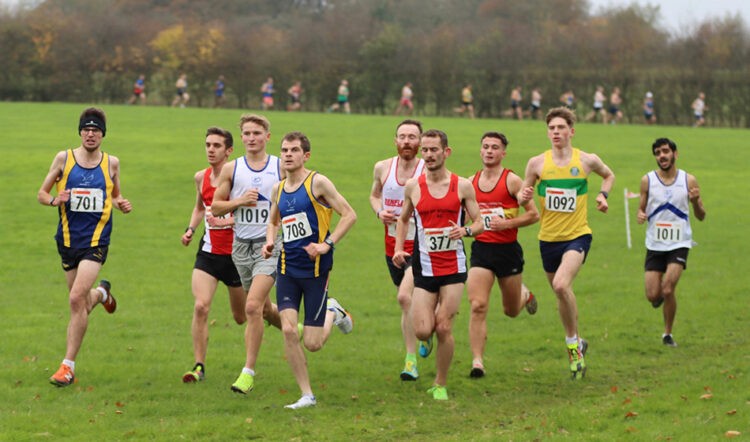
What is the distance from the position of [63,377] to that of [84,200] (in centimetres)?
158

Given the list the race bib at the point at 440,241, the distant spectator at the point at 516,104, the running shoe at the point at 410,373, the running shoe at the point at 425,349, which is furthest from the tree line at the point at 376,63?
the race bib at the point at 440,241

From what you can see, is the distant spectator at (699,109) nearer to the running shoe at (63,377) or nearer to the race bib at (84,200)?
the race bib at (84,200)

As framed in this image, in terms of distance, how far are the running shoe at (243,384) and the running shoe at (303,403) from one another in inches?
21.4

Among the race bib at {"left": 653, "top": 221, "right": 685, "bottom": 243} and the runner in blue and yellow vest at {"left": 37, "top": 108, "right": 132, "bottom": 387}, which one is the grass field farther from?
the race bib at {"left": 653, "top": 221, "right": 685, "bottom": 243}

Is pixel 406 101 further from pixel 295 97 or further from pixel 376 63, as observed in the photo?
pixel 376 63

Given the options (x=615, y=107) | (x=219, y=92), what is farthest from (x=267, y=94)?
(x=615, y=107)

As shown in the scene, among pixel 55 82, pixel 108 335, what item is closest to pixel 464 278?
pixel 108 335

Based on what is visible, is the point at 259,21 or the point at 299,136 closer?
the point at 299,136

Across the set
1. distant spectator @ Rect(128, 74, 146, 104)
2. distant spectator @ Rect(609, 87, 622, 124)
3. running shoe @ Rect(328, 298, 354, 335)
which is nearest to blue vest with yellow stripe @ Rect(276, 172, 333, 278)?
running shoe @ Rect(328, 298, 354, 335)

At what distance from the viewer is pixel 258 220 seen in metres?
9.94

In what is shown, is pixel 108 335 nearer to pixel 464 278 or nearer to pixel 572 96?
pixel 464 278

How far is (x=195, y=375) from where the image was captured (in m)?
10.1

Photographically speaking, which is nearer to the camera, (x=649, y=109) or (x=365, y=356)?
(x=365, y=356)

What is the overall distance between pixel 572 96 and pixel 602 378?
139ft
